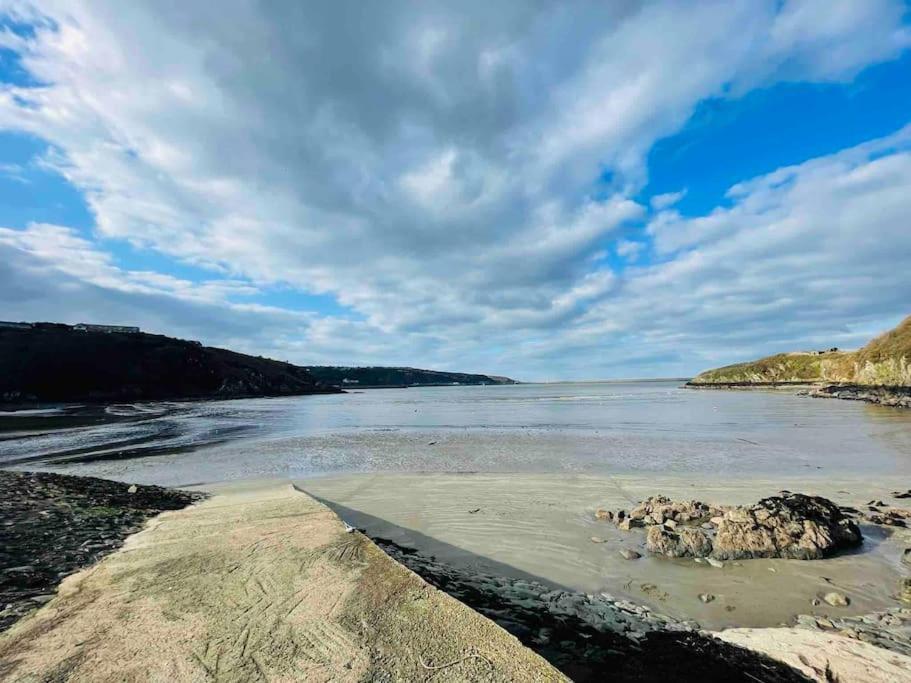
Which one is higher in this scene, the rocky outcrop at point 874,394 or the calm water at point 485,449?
the rocky outcrop at point 874,394

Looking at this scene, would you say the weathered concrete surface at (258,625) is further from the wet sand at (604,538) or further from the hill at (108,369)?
the hill at (108,369)


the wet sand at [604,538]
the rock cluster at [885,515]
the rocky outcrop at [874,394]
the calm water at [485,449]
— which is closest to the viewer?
the wet sand at [604,538]

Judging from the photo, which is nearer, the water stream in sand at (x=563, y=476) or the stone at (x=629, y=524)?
the water stream in sand at (x=563, y=476)

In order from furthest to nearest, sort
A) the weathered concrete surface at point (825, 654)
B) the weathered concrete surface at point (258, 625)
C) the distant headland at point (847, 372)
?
the distant headland at point (847, 372)
the weathered concrete surface at point (825, 654)
the weathered concrete surface at point (258, 625)

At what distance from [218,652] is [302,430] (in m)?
31.8

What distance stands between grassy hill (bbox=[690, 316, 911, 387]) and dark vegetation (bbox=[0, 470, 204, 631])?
80.4 metres

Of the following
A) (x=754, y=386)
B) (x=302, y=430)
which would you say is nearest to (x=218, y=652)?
(x=302, y=430)

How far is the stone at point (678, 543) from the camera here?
766 cm

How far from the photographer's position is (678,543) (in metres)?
7.84

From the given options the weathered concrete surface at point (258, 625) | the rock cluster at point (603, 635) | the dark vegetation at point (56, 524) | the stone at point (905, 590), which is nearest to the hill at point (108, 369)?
the dark vegetation at point (56, 524)

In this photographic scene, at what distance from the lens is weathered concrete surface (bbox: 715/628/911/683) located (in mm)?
4250

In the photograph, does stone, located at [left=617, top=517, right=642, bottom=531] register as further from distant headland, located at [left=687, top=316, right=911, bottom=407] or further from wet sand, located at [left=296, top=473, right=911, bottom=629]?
distant headland, located at [left=687, top=316, right=911, bottom=407]

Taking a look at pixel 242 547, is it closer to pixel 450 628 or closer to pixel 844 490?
pixel 450 628

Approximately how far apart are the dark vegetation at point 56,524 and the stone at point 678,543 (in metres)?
9.32
